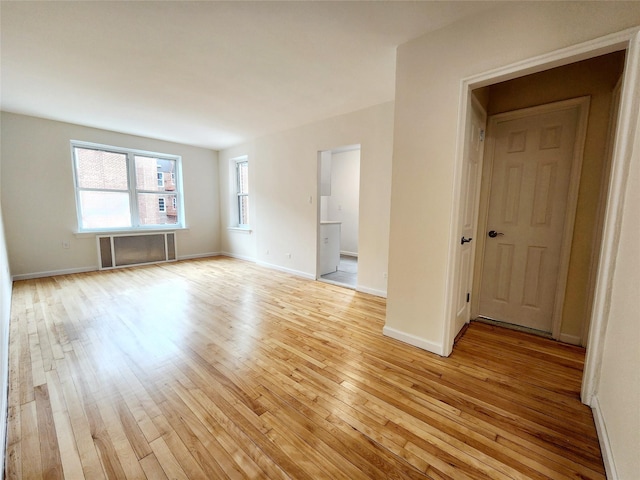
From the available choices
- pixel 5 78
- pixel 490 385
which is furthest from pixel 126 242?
pixel 490 385

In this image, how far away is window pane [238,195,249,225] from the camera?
6000mm

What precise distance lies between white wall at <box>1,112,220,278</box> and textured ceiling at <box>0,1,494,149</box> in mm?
429

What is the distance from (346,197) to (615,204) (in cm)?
525

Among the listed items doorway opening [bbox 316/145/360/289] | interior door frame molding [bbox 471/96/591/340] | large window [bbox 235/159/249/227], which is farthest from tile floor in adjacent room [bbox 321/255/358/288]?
large window [bbox 235/159/249/227]

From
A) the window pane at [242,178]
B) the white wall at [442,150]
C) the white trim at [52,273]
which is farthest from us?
the window pane at [242,178]

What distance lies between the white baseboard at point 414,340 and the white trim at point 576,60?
1.28 ft

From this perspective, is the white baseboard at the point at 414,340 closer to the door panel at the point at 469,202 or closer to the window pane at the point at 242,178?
the door panel at the point at 469,202

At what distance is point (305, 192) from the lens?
424 centimetres

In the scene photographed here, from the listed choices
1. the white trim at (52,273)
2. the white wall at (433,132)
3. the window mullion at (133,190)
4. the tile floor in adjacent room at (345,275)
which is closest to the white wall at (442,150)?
the white wall at (433,132)

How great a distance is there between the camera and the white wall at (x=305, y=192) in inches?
132

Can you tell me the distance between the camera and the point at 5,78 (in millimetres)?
2723

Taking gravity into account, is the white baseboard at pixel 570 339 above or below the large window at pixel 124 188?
below

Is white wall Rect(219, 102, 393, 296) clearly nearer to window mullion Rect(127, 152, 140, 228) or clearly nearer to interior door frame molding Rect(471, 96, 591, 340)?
interior door frame molding Rect(471, 96, 591, 340)

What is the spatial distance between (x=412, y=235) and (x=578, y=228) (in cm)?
137
